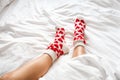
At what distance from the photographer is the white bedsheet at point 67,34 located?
0.88 meters

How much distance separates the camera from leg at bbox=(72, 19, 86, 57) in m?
1.04

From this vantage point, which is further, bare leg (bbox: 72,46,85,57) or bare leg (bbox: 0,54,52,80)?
bare leg (bbox: 72,46,85,57)

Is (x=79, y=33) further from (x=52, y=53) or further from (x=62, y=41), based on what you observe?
(x=52, y=53)

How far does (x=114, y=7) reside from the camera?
1320mm

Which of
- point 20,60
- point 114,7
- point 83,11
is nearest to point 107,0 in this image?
point 114,7

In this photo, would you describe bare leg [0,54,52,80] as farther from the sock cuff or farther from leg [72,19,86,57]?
leg [72,19,86,57]

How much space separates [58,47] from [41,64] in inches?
7.1

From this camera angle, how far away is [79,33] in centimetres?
115

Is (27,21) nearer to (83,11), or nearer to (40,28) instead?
(40,28)

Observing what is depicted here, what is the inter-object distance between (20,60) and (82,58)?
0.36 metres

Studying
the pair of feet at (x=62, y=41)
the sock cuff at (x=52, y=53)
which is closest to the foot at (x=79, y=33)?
the pair of feet at (x=62, y=41)

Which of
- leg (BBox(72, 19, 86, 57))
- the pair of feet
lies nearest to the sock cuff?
the pair of feet

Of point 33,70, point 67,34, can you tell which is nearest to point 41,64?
point 33,70

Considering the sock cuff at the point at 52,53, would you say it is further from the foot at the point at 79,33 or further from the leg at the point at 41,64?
the foot at the point at 79,33
